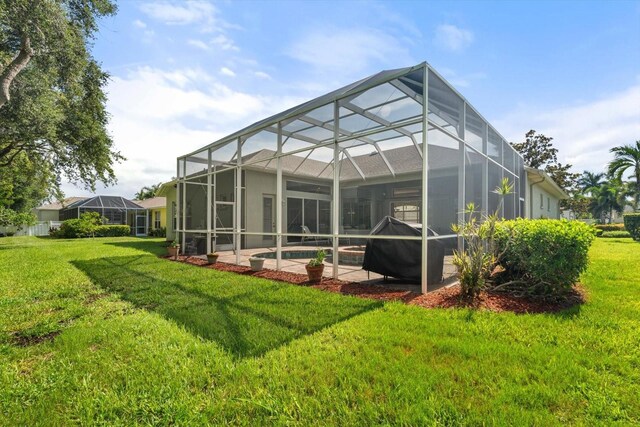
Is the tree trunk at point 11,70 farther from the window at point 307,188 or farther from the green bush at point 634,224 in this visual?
the green bush at point 634,224

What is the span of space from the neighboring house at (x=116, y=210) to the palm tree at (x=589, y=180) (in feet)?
171

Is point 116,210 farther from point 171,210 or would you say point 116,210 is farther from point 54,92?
point 54,92

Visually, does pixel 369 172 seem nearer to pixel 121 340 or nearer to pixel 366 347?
pixel 366 347

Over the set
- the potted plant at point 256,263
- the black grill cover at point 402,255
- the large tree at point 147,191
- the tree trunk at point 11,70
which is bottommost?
the potted plant at point 256,263

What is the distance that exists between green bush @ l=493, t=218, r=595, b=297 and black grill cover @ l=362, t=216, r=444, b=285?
1.04m

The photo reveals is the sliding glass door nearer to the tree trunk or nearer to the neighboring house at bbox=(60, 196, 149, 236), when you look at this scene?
the tree trunk

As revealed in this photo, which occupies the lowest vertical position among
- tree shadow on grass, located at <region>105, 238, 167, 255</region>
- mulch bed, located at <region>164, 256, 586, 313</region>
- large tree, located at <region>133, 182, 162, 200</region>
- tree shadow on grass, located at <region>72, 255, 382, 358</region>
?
tree shadow on grass, located at <region>105, 238, 167, 255</region>

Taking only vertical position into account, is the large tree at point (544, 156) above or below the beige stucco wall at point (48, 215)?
above

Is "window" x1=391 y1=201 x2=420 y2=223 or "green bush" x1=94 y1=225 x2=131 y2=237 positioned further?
"green bush" x1=94 y1=225 x2=131 y2=237

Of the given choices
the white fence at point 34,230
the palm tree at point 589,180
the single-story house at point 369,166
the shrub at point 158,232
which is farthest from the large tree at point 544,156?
the white fence at point 34,230

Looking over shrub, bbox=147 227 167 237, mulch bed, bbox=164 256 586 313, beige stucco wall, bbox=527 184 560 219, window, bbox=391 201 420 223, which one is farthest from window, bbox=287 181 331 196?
shrub, bbox=147 227 167 237

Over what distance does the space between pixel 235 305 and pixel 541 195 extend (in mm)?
18163

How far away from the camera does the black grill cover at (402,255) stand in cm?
568

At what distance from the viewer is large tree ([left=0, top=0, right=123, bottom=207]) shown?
712 centimetres
